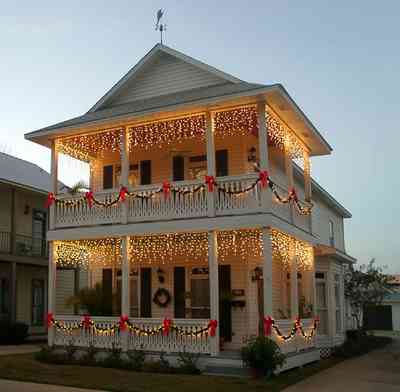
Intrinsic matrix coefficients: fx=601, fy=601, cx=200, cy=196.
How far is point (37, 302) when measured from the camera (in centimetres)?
2772

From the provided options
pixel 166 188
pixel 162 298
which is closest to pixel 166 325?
pixel 162 298

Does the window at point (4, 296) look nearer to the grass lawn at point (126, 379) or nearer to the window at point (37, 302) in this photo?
the window at point (37, 302)

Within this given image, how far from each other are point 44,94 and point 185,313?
55.4 ft

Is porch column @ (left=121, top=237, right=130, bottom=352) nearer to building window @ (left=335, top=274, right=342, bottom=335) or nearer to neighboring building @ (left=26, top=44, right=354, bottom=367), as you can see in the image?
neighboring building @ (left=26, top=44, right=354, bottom=367)

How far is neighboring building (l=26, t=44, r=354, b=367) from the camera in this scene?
48.2ft

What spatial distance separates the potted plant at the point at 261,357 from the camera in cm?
1300

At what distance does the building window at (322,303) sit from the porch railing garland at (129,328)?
7.55 metres

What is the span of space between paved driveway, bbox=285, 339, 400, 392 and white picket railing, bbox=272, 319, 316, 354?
A: 2.95 feet

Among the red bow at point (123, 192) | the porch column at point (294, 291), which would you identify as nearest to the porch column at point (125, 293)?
the red bow at point (123, 192)

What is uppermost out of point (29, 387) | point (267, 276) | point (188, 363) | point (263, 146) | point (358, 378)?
point (263, 146)

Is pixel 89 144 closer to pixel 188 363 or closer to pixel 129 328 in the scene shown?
pixel 129 328

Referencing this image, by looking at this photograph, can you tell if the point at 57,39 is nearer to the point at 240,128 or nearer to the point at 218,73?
the point at 218,73

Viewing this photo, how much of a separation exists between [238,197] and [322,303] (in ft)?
28.0

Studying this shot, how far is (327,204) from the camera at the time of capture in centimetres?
2794
